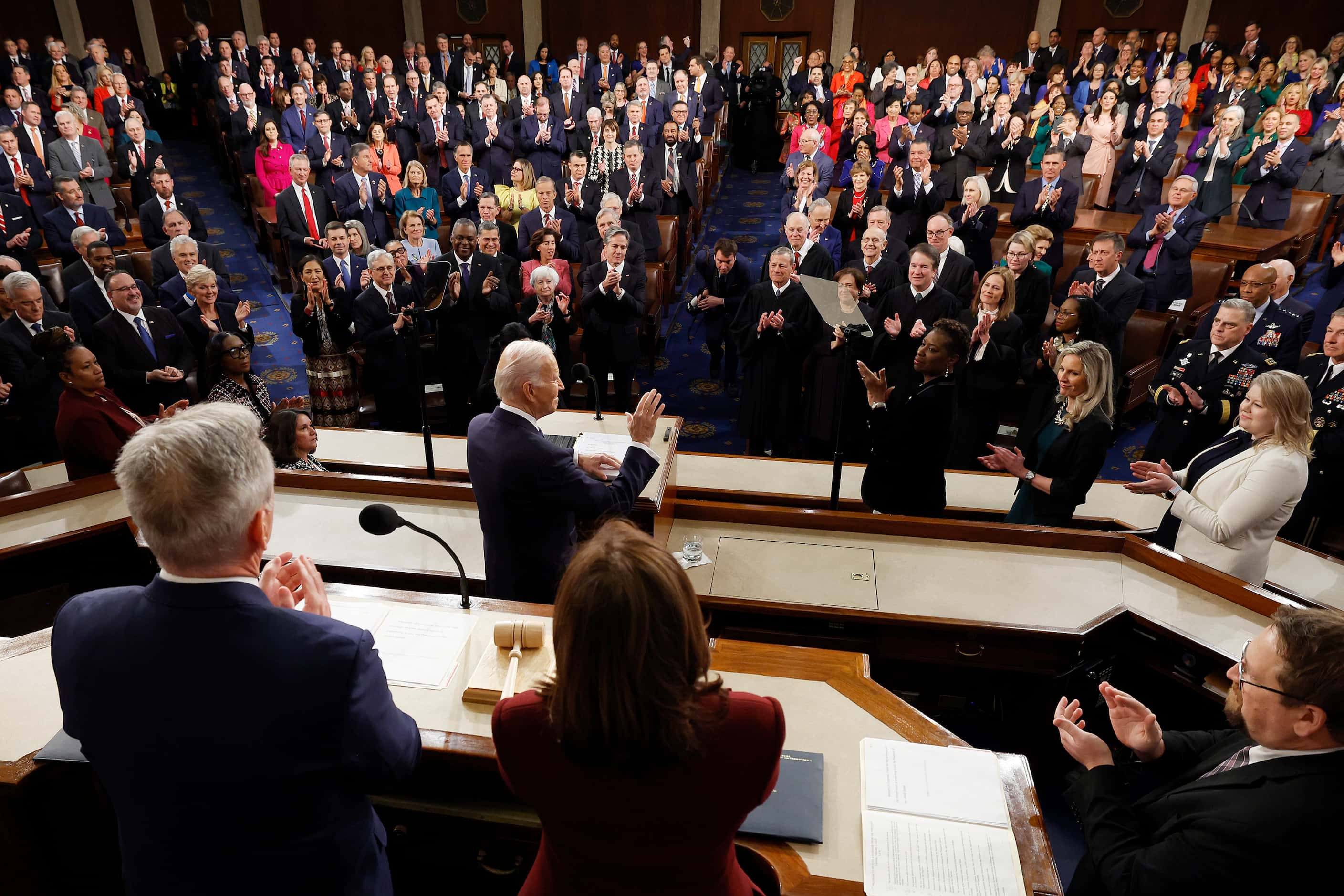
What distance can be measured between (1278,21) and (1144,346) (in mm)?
10589

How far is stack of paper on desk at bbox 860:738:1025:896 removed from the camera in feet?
5.16

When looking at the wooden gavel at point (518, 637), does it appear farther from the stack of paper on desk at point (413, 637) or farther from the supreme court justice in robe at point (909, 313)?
the supreme court justice in robe at point (909, 313)

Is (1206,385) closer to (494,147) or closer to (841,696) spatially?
(841,696)

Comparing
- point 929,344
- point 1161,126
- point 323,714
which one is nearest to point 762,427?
point 929,344

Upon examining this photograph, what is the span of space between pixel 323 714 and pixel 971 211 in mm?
6258

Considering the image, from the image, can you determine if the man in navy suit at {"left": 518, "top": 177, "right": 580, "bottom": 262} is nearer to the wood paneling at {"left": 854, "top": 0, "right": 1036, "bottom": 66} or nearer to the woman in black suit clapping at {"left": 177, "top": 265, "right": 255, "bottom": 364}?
the woman in black suit clapping at {"left": 177, "top": 265, "right": 255, "bottom": 364}

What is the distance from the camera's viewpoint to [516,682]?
1.91 meters

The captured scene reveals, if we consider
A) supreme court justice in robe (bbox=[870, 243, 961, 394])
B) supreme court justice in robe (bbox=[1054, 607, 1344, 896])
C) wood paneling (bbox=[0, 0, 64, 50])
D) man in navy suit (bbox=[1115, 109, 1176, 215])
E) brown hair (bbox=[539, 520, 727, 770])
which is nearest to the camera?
brown hair (bbox=[539, 520, 727, 770])

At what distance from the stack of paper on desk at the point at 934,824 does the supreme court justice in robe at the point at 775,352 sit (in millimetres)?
3445

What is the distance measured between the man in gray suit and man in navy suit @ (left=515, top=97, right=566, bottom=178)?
3838 millimetres

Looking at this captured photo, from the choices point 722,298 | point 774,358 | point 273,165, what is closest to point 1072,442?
point 774,358

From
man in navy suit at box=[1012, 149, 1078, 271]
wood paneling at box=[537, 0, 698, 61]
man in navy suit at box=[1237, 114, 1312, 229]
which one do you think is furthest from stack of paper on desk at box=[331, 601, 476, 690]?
wood paneling at box=[537, 0, 698, 61]

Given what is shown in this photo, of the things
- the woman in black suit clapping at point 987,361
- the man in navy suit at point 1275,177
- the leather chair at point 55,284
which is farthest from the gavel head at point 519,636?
the man in navy suit at point 1275,177

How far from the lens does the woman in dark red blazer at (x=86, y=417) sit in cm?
338
